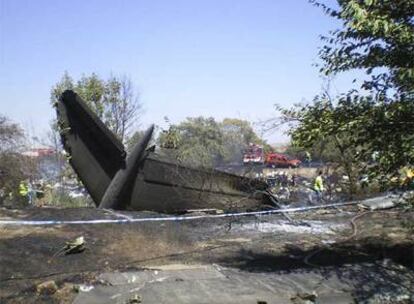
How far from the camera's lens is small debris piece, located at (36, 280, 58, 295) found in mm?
6786

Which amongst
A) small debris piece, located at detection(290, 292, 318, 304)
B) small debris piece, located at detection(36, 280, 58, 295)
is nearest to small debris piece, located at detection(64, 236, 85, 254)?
small debris piece, located at detection(36, 280, 58, 295)

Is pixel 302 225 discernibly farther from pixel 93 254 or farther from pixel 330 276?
pixel 93 254

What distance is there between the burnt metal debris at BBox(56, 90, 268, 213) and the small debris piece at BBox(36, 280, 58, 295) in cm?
678

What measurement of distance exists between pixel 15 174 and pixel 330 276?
50.4 feet

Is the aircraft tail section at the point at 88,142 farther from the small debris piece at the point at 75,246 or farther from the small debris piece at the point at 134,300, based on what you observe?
the small debris piece at the point at 134,300

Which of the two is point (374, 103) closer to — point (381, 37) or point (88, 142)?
point (381, 37)

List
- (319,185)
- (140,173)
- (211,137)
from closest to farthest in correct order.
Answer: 1. (140,173)
2. (319,185)
3. (211,137)

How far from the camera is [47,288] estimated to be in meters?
6.86

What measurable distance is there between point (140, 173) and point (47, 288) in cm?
714

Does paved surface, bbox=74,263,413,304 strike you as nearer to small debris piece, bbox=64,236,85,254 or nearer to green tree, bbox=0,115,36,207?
small debris piece, bbox=64,236,85,254

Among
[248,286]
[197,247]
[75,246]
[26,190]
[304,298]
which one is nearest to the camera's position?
[304,298]

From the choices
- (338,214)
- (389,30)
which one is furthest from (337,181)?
(389,30)

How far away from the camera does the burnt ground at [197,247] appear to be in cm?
782

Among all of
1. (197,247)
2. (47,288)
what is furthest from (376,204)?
(47,288)
